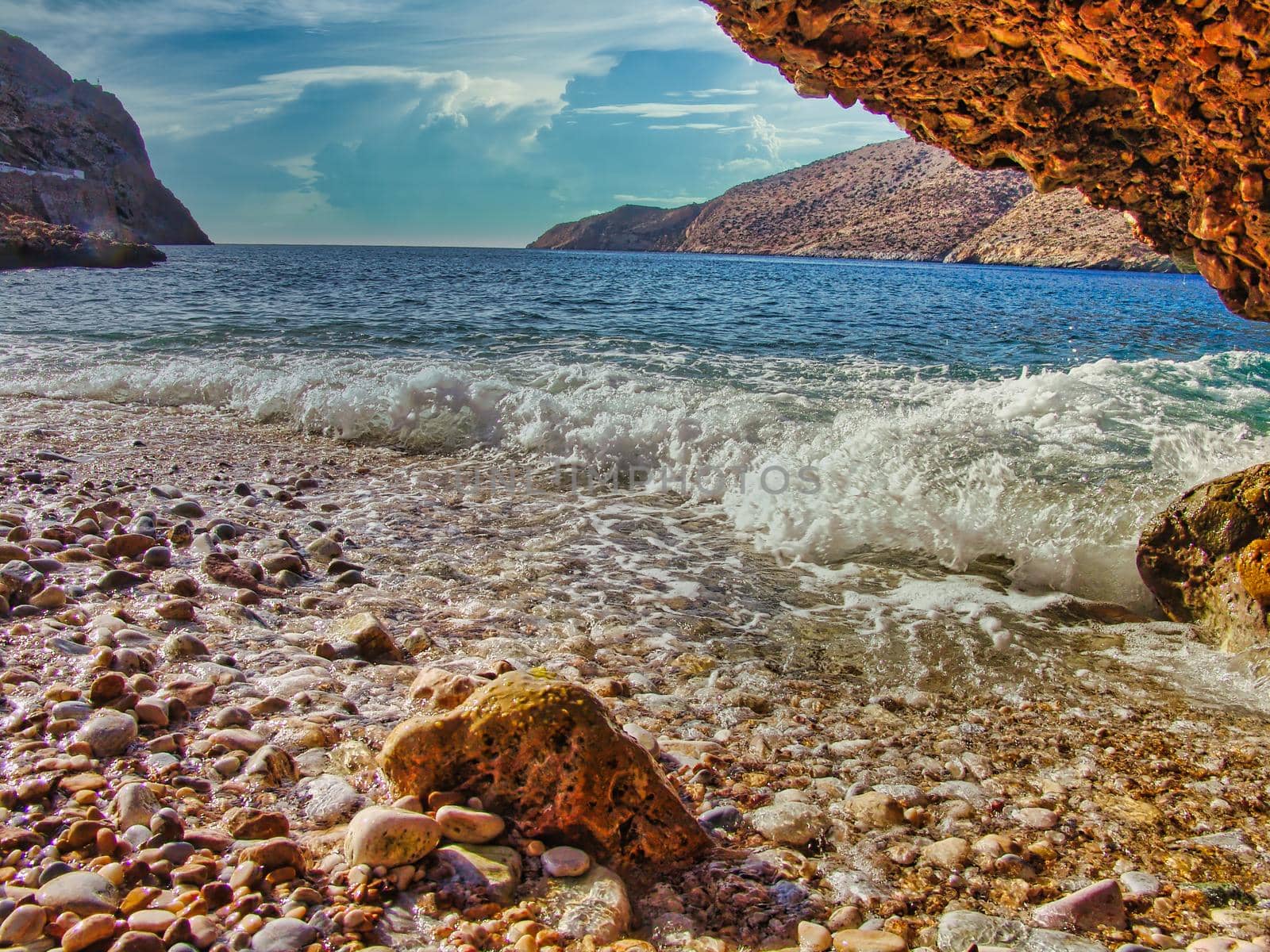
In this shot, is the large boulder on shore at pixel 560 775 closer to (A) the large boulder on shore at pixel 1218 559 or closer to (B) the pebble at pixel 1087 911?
(B) the pebble at pixel 1087 911

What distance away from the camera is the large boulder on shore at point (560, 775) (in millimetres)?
2283

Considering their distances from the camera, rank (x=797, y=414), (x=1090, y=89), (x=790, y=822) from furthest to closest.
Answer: (x=797, y=414), (x=1090, y=89), (x=790, y=822)

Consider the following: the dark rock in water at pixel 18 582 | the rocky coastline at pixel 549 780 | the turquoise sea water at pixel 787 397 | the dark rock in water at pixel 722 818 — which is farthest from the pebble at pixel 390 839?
the turquoise sea water at pixel 787 397

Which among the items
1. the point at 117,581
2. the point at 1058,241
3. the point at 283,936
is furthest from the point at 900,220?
the point at 283,936

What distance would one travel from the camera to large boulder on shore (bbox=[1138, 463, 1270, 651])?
13.2ft

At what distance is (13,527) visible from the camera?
463 cm

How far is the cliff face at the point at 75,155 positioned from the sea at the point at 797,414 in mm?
57828

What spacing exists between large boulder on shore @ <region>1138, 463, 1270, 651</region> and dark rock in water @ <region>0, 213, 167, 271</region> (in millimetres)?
51584

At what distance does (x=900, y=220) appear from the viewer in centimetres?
11162

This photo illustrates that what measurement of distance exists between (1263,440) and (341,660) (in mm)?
9083

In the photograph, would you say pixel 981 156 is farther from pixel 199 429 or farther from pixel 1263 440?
pixel 199 429

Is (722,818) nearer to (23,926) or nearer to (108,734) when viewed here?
(23,926)

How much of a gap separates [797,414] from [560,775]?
7.15 m

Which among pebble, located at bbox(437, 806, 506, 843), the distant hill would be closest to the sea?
pebble, located at bbox(437, 806, 506, 843)
